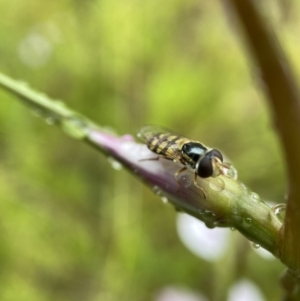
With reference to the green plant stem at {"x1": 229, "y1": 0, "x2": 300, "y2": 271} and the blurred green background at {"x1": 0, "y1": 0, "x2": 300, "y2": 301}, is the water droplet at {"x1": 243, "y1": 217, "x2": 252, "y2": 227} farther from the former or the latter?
the blurred green background at {"x1": 0, "y1": 0, "x2": 300, "y2": 301}

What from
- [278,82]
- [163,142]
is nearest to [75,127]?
[163,142]

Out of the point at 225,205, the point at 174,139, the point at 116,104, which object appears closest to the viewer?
the point at 225,205

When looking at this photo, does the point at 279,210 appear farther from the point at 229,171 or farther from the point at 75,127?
the point at 75,127

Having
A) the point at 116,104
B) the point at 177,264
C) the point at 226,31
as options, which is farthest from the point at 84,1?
the point at 177,264

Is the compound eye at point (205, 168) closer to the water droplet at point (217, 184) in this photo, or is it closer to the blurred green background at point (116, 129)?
the water droplet at point (217, 184)

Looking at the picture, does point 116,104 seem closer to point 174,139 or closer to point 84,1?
point 84,1

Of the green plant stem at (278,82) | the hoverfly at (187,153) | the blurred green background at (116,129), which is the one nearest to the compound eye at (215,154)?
the hoverfly at (187,153)
